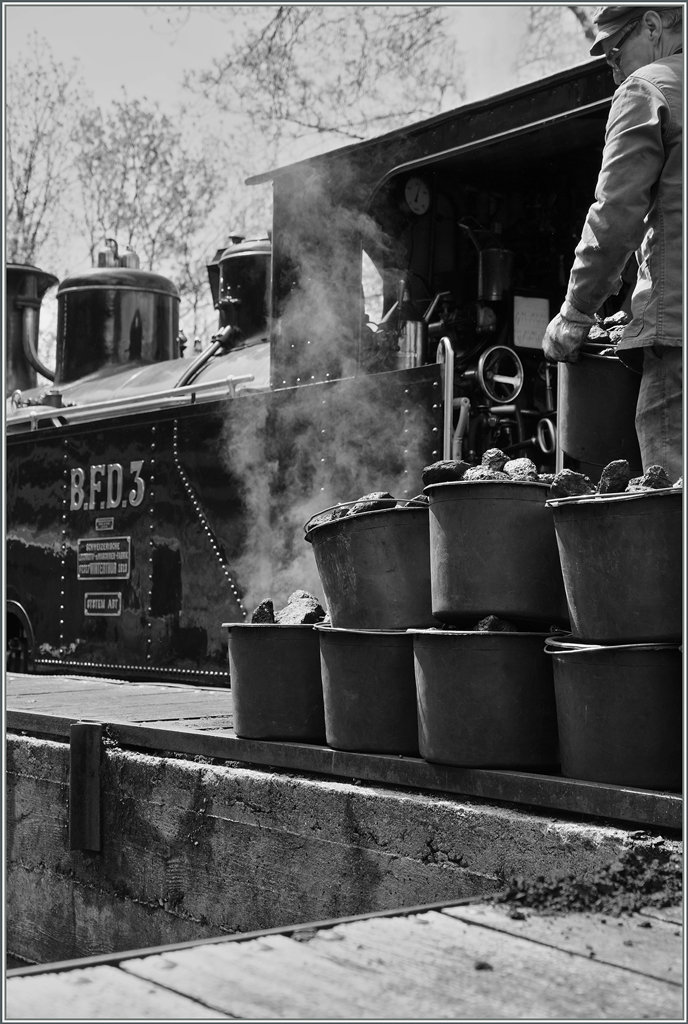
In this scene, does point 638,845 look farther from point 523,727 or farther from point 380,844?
point 380,844

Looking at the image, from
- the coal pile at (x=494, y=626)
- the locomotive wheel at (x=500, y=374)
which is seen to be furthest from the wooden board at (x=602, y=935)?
the locomotive wheel at (x=500, y=374)

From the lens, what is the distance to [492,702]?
2816 mm

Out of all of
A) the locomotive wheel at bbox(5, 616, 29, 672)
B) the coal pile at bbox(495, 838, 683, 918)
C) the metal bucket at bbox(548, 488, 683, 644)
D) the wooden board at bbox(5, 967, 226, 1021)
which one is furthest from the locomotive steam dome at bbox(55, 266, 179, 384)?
the wooden board at bbox(5, 967, 226, 1021)

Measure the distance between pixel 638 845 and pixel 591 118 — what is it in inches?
122

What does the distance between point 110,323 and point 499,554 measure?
24.0ft

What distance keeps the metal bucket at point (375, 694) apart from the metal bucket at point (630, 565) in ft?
1.96

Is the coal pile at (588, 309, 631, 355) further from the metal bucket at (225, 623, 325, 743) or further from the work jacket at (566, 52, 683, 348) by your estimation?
the metal bucket at (225, 623, 325, 743)

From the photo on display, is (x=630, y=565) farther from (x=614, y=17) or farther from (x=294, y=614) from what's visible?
(x=614, y=17)

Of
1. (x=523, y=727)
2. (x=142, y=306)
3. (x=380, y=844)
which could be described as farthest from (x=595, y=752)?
(x=142, y=306)

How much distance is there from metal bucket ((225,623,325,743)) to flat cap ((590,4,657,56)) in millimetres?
1833

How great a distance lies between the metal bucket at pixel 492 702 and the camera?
2.81 m

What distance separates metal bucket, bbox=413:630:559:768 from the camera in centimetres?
281

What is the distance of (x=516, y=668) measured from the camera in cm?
284

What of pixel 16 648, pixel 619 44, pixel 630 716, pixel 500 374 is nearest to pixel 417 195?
pixel 500 374
